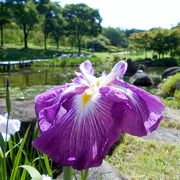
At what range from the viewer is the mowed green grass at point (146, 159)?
474cm

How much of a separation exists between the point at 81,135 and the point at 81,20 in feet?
226

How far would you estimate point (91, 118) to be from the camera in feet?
3.20

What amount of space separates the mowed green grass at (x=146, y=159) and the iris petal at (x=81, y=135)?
147 inches

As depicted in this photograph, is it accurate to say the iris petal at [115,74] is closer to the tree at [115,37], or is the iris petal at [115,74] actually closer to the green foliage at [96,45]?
the green foliage at [96,45]

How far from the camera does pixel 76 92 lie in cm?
104

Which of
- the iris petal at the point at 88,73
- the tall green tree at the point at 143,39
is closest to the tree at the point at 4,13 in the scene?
the tall green tree at the point at 143,39

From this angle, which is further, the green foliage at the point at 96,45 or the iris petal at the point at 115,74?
the green foliage at the point at 96,45

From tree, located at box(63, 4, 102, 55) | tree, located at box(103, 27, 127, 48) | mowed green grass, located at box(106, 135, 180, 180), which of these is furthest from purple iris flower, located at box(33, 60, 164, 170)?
tree, located at box(103, 27, 127, 48)

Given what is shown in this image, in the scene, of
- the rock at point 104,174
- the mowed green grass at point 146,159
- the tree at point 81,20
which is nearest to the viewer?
the rock at point 104,174

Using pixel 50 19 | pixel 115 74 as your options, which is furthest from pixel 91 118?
pixel 50 19

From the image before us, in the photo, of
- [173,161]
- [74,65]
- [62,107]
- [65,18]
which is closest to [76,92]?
[62,107]

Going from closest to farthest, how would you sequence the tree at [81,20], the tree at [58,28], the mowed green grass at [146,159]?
the mowed green grass at [146,159]
the tree at [58,28]
the tree at [81,20]

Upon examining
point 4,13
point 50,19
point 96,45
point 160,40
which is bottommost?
point 96,45

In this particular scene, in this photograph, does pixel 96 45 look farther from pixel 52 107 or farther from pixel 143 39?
pixel 52 107
